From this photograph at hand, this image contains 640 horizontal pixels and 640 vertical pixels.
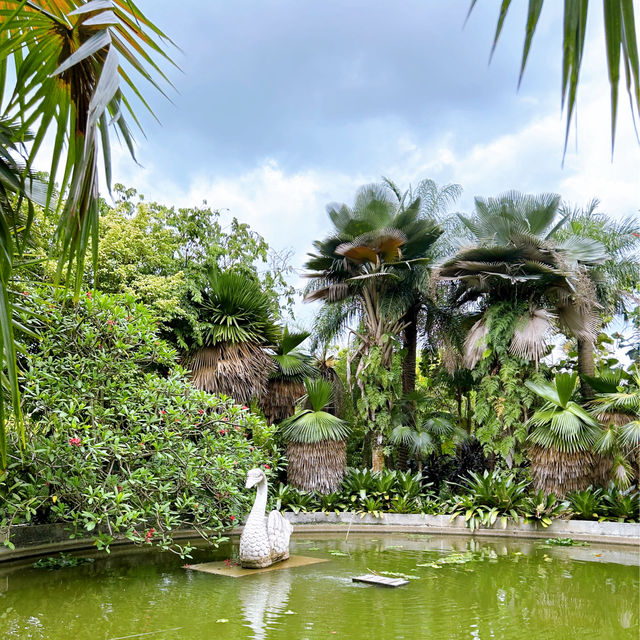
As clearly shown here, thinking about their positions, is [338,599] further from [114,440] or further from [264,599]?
[114,440]

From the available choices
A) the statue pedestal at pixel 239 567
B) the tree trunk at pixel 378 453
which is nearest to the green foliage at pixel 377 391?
the tree trunk at pixel 378 453

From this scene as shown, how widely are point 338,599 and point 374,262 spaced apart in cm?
894

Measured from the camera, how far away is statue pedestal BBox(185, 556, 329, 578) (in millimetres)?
7119

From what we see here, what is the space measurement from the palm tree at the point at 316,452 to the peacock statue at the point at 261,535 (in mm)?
4005

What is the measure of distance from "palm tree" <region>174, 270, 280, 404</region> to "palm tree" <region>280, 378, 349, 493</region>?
1.19 meters

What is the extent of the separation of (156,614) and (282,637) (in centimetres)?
136

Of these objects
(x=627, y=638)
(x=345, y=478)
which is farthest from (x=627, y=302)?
(x=627, y=638)

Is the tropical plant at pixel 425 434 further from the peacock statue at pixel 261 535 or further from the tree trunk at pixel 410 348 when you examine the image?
the peacock statue at pixel 261 535

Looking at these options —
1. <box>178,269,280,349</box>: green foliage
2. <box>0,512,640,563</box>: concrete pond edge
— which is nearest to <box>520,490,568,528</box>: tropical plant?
<box>0,512,640,563</box>: concrete pond edge

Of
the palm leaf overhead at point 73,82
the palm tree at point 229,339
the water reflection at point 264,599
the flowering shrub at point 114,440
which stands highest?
the palm tree at point 229,339

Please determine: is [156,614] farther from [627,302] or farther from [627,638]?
[627,302]

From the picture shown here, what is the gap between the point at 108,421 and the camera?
7.57 metres

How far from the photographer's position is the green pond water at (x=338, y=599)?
491cm

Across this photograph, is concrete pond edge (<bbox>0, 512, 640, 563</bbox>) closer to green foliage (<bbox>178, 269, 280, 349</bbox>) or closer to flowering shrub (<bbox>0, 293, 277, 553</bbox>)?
flowering shrub (<bbox>0, 293, 277, 553</bbox>)
